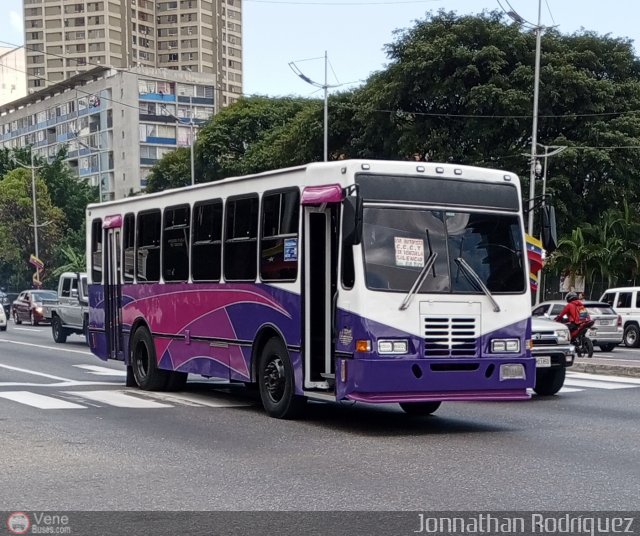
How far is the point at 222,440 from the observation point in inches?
448

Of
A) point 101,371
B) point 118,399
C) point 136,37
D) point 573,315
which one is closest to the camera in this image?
point 118,399

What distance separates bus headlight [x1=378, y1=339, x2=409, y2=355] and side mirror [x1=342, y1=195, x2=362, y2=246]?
3.53 feet

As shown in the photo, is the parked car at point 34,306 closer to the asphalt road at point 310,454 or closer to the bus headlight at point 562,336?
the asphalt road at point 310,454

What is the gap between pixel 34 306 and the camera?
4941 cm

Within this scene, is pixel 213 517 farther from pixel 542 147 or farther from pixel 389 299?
pixel 542 147

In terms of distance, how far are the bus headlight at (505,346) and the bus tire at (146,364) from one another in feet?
20.7

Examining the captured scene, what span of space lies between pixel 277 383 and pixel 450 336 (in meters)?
2.30

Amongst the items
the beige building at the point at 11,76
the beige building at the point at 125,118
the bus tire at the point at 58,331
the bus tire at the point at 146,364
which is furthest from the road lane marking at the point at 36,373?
the beige building at the point at 11,76

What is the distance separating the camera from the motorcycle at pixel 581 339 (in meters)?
26.8

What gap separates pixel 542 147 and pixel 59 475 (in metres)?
41.6

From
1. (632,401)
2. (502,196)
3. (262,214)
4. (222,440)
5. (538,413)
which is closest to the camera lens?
(222,440)

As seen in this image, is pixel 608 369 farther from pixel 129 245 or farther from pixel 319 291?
pixel 319 291

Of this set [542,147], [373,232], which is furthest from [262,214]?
[542,147]

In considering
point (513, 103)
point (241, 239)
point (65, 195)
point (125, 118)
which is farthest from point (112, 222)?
point (125, 118)
